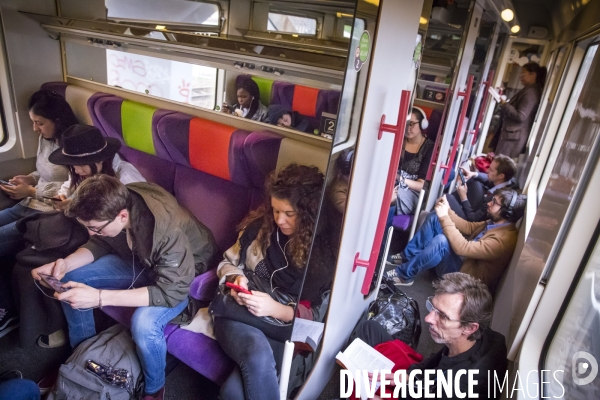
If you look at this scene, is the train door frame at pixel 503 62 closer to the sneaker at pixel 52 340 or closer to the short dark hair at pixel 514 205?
the short dark hair at pixel 514 205

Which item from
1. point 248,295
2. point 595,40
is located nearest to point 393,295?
point 248,295

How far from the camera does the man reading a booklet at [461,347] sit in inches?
64.2

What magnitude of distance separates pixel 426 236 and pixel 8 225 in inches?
114

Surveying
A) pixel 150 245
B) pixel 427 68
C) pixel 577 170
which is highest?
pixel 427 68

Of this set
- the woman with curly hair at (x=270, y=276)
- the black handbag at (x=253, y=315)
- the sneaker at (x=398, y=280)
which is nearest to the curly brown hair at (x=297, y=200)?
the woman with curly hair at (x=270, y=276)

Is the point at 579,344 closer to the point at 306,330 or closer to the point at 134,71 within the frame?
the point at 306,330

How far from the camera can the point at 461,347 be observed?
1749 mm

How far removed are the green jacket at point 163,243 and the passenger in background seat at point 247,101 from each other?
1.28m

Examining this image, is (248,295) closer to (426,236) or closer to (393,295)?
(393,295)

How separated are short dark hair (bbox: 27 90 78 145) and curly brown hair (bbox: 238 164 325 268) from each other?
3.83 feet

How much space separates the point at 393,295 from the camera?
2.67 meters

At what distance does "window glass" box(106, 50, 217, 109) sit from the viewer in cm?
242

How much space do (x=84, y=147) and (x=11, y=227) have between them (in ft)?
2.21

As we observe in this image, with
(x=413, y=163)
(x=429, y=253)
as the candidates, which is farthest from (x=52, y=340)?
(x=413, y=163)
